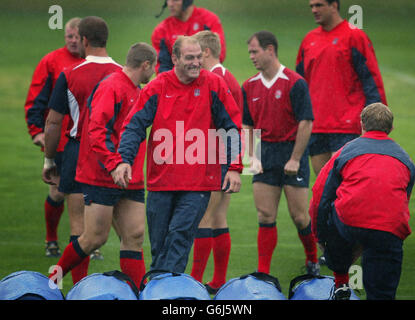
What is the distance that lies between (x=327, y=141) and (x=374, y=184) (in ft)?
8.74

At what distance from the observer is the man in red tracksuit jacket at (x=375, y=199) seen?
4.70 metres

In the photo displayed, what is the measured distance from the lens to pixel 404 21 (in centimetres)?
2495

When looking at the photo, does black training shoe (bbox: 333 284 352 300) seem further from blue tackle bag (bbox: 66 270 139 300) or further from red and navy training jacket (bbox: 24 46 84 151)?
red and navy training jacket (bbox: 24 46 84 151)

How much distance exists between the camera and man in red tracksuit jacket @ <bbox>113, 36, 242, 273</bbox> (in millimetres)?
5348

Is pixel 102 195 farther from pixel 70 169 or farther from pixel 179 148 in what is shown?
pixel 179 148

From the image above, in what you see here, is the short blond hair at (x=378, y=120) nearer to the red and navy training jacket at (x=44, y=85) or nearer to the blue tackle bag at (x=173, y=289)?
the blue tackle bag at (x=173, y=289)

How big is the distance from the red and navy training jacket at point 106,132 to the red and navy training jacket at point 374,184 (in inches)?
58.1

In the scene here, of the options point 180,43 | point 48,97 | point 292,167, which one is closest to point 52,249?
point 48,97

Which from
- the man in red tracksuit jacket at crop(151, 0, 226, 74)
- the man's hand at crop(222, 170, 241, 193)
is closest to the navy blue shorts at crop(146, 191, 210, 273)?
the man's hand at crop(222, 170, 241, 193)

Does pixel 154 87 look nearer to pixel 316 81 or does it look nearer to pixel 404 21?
pixel 316 81

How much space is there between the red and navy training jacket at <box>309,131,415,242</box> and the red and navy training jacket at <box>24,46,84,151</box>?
303 cm

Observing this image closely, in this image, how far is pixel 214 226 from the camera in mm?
6590

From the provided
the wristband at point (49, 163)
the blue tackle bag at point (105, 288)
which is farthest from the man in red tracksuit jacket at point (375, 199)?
the wristband at point (49, 163)
